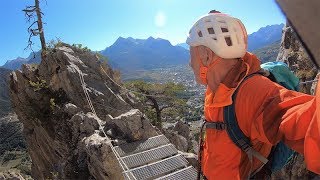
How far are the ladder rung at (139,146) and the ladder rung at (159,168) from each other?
1097mm

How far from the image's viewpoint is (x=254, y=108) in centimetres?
206

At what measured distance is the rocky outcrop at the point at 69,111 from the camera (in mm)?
11617

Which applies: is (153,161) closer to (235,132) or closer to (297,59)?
(297,59)

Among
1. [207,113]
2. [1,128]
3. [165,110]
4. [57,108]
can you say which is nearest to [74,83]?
[57,108]

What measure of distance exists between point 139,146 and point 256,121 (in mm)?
9145

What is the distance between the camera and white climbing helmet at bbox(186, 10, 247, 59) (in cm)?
257

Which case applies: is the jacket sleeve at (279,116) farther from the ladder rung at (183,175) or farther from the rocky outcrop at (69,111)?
the rocky outcrop at (69,111)

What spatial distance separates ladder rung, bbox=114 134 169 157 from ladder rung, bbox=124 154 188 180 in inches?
43.2

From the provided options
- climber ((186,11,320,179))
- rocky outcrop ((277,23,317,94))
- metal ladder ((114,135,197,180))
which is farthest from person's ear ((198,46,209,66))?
rocky outcrop ((277,23,317,94))

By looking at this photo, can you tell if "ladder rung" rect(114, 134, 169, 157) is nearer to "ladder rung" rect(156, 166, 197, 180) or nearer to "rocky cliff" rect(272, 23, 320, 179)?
"ladder rung" rect(156, 166, 197, 180)

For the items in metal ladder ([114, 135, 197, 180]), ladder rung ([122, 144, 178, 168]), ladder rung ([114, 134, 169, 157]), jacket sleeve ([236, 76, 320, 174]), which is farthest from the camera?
ladder rung ([114, 134, 169, 157])

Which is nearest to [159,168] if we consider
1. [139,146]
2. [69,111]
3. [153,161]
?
[153,161]

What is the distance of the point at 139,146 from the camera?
10898mm

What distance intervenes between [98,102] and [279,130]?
641 inches
